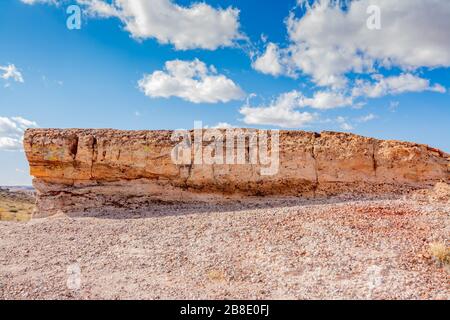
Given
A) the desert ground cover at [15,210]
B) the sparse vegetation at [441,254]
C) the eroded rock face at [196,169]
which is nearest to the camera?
the sparse vegetation at [441,254]

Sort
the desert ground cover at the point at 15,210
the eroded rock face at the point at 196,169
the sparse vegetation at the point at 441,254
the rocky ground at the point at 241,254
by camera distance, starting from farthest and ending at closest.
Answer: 1. the desert ground cover at the point at 15,210
2. the eroded rock face at the point at 196,169
3. the sparse vegetation at the point at 441,254
4. the rocky ground at the point at 241,254

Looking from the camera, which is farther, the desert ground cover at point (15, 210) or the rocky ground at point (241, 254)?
the desert ground cover at point (15, 210)

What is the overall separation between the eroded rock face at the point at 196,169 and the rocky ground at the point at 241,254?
1725 millimetres

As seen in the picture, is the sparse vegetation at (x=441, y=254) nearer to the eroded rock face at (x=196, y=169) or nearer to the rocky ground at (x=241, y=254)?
the rocky ground at (x=241, y=254)

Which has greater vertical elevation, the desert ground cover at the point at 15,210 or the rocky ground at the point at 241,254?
the rocky ground at the point at 241,254

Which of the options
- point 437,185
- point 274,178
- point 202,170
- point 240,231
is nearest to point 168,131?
point 202,170

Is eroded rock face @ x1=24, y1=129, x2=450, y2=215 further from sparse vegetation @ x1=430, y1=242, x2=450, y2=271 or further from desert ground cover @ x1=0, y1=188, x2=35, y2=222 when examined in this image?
desert ground cover @ x1=0, y1=188, x2=35, y2=222

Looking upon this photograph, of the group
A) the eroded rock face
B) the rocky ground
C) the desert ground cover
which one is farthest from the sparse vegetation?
the desert ground cover

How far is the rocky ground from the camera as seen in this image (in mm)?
6523

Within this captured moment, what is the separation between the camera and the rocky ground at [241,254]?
257 inches

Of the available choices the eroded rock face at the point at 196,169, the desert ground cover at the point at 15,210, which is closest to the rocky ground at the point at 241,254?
the eroded rock face at the point at 196,169

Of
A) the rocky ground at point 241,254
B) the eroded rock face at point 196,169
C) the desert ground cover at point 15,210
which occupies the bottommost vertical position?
the desert ground cover at point 15,210

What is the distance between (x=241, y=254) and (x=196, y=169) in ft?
19.6
